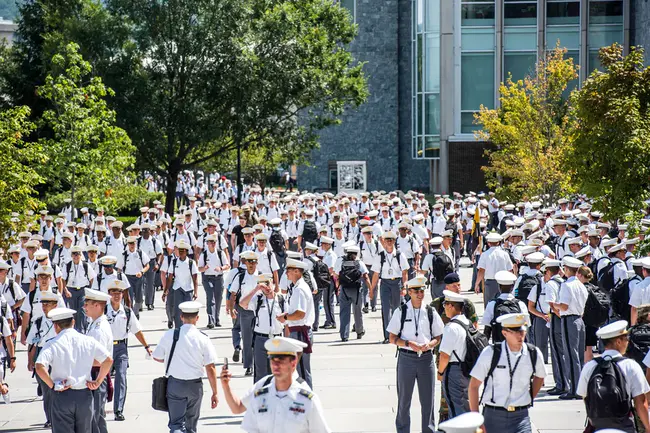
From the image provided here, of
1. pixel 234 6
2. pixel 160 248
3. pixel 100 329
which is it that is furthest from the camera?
pixel 234 6

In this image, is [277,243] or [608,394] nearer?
[608,394]

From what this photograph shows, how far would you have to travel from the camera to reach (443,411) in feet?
36.0

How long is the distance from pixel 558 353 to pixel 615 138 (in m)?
6.17

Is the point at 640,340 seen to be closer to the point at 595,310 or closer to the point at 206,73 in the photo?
the point at 595,310

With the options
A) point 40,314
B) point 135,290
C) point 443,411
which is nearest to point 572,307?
point 443,411

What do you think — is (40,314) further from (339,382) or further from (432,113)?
(432,113)

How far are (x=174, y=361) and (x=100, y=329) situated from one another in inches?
49.5

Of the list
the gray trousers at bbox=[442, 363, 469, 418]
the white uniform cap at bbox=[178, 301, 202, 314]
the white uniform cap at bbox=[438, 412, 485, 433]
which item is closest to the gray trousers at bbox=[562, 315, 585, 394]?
the gray trousers at bbox=[442, 363, 469, 418]

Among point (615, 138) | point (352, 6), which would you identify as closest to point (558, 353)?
point (615, 138)

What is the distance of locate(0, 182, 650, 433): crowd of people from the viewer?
28.8 feet

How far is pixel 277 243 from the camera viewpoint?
979 inches

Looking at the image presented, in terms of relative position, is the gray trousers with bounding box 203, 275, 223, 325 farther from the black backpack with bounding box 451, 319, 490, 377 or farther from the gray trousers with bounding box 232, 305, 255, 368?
the black backpack with bounding box 451, 319, 490, 377

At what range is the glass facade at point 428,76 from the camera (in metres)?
54.6

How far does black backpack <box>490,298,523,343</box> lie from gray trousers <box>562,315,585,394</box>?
1899 millimetres
